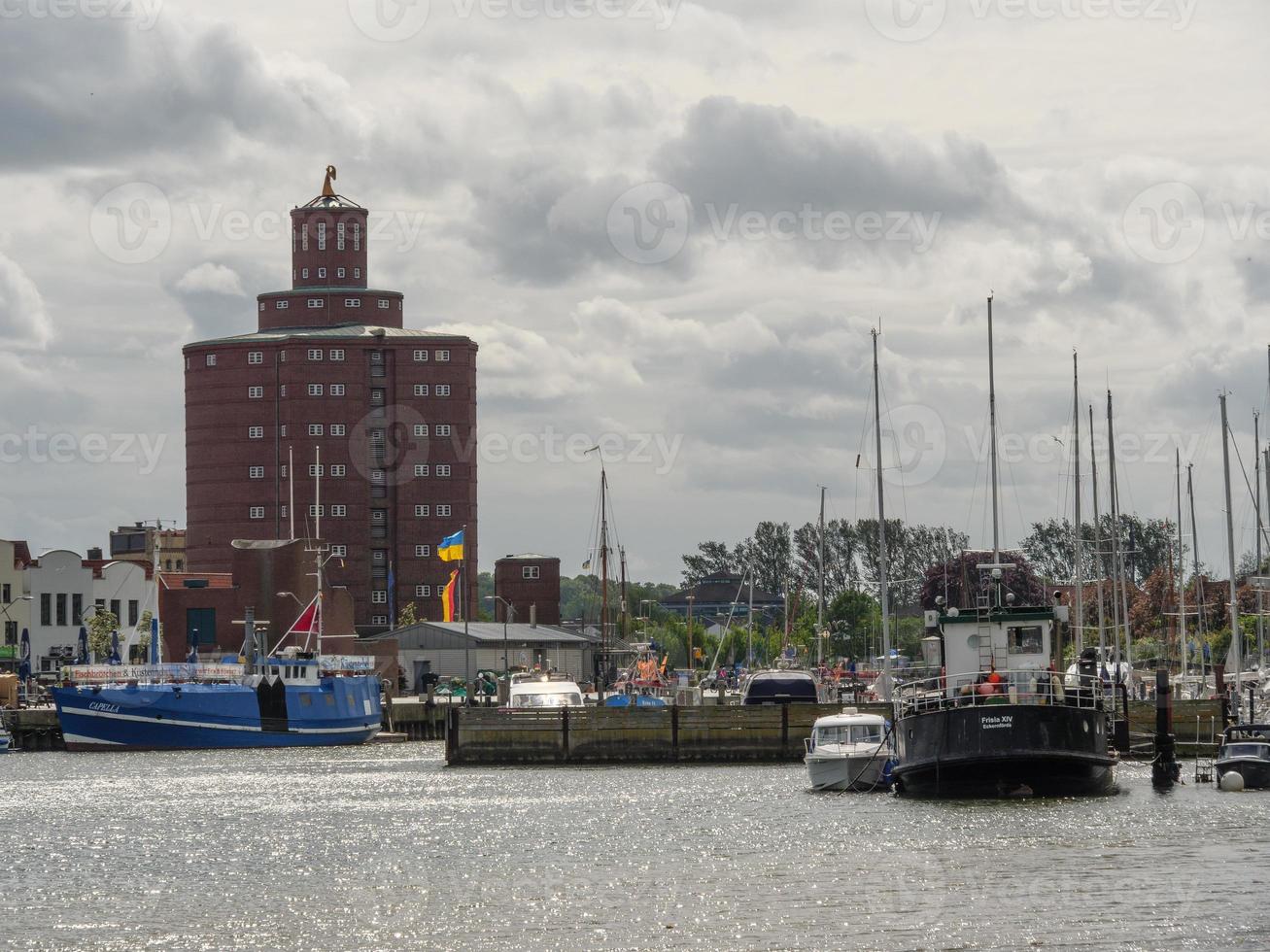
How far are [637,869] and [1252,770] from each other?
22625 mm

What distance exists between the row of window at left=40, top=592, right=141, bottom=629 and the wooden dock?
78.2 m

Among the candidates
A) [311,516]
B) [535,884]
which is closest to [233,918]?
[535,884]

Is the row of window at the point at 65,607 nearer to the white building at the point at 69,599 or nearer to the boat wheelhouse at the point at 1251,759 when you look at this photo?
the white building at the point at 69,599

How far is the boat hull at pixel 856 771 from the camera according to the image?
195ft

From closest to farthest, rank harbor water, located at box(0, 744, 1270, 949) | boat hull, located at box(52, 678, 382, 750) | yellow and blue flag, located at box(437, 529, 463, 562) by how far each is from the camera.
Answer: harbor water, located at box(0, 744, 1270, 949) → boat hull, located at box(52, 678, 382, 750) → yellow and blue flag, located at box(437, 529, 463, 562)

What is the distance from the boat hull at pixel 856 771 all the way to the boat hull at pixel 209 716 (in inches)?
1922

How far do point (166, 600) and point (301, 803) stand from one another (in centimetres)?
9226

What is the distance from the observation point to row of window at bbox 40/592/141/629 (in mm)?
147250

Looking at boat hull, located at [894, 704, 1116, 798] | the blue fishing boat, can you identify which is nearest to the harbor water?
boat hull, located at [894, 704, 1116, 798]

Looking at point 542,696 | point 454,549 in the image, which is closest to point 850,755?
point 542,696

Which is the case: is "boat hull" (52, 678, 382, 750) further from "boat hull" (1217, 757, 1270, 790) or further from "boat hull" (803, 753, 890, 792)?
"boat hull" (1217, 757, 1270, 790)

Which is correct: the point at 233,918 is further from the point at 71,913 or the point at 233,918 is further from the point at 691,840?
the point at 691,840

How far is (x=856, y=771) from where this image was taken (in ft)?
196

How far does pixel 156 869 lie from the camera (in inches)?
1817
